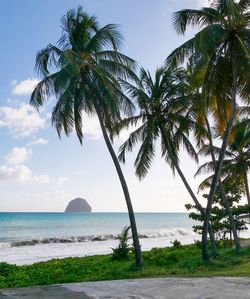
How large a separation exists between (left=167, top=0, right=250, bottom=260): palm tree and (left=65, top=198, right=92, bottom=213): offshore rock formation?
153 meters

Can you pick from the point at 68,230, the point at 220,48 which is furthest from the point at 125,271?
the point at 68,230

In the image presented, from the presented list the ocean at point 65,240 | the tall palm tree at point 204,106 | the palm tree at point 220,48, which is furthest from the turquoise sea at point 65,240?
the palm tree at point 220,48

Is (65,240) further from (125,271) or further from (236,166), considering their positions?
(125,271)

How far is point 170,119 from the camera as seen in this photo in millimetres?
16859

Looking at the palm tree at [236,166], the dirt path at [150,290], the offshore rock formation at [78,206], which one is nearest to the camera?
the dirt path at [150,290]

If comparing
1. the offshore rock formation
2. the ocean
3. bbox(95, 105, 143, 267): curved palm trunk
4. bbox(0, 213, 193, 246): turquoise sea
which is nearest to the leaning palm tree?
bbox(95, 105, 143, 267): curved palm trunk

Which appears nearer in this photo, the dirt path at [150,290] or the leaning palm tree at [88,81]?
the dirt path at [150,290]

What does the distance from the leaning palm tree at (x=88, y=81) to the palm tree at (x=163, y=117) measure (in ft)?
6.44

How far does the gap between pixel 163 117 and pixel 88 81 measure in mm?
4143

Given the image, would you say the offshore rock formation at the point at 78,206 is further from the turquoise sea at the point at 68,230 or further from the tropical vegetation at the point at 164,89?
the tropical vegetation at the point at 164,89

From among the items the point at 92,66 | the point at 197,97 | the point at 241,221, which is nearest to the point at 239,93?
the point at 197,97

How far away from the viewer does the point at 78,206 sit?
165250 mm

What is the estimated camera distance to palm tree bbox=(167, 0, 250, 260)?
1265 centimetres

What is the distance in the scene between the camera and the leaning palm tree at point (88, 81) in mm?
13781
